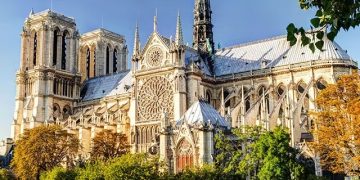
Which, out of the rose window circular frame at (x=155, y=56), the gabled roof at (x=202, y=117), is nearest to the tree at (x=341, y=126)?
the gabled roof at (x=202, y=117)

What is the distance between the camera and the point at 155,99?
57.1m

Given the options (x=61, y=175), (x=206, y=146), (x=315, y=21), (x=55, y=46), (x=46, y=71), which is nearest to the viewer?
(x=315, y=21)

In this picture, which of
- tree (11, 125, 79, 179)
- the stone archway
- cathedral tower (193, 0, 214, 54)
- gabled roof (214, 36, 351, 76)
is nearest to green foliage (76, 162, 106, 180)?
the stone archway

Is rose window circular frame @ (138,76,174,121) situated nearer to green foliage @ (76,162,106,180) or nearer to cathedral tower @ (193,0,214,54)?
cathedral tower @ (193,0,214,54)

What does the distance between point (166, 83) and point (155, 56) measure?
3.31 meters

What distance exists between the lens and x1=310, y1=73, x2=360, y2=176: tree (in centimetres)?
3062

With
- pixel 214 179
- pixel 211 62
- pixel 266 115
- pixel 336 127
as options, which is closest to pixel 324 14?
pixel 214 179

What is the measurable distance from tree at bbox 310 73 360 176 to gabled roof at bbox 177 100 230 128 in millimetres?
5741

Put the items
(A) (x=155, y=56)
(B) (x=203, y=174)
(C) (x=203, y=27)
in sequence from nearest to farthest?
1. (B) (x=203, y=174)
2. (A) (x=155, y=56)
3. (C) (x=203, y=27)

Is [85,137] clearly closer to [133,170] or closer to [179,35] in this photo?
[179,35]

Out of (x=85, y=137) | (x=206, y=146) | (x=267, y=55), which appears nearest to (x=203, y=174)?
(x=206, y=146)

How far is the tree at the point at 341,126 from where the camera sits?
3062cm

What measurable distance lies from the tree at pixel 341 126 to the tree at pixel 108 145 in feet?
84.6

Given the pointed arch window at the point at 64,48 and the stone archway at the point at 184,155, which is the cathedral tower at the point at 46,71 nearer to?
the pointed arch window at the point at 64,48
